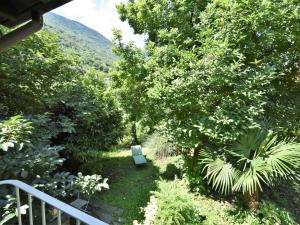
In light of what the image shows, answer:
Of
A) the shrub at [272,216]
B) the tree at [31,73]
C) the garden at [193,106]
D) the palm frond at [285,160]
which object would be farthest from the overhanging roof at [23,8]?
the shrub at [272,216]

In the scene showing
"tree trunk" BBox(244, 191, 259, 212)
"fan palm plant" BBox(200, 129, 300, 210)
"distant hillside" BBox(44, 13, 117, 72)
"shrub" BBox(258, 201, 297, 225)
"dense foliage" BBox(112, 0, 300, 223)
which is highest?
"distant hillside" BBox(44, 13, 117, 72)

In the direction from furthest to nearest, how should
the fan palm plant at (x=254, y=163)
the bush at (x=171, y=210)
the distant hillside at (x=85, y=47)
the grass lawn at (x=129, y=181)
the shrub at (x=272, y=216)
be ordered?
1. the distant hillside at (x=85, y=47)
2. the grass lawn at (x=129, y=181)
3. the shrub at (x=272, y=216)
4. the fan palm plant at (x=254, y=163)
5. the bush at (x=171, y=210)

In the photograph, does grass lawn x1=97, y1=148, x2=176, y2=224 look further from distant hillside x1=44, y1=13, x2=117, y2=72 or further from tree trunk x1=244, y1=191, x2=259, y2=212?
distant hillside x1=44, y1=13, x2=117, y2=72

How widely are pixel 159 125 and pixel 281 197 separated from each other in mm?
3767

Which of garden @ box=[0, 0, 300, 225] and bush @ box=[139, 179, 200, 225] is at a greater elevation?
garden @ box=[0, 0, 300, 225]

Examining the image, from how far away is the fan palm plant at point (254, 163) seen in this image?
467 cm

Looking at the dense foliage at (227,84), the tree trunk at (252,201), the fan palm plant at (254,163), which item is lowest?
the tree trunk at (252,201)

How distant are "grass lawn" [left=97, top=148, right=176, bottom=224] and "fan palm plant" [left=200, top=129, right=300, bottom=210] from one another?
6.92 feet

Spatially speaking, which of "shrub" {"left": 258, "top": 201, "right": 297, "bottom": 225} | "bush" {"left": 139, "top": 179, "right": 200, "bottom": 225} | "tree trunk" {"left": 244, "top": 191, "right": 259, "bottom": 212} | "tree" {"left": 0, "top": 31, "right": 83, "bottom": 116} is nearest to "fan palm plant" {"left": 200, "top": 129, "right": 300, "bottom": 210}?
"tree trunk" {"left": 244, "top": 191, "right": 259, "bottom": 212}

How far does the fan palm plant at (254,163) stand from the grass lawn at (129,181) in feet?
6.92

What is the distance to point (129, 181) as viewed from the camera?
760cm

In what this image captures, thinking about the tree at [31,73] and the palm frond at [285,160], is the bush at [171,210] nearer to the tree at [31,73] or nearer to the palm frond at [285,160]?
the palm frond at [285,160]

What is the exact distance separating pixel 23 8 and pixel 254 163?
4.69 meters

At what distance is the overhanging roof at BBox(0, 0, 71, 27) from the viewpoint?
2221mm
